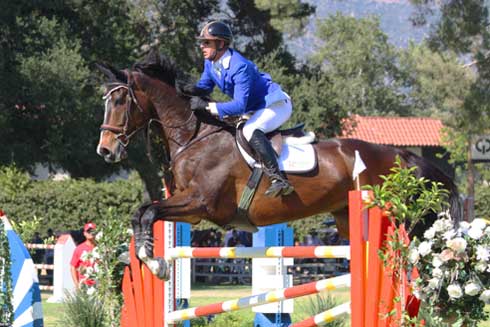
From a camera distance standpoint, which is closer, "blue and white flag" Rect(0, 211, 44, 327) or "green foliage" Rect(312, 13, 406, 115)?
"blue and white flag" Rect(0, 211, 44, 327)

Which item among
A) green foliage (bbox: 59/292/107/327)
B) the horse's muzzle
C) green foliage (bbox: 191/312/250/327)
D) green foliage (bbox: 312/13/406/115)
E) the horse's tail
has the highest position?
green foliage (bbox: 312/13/406/115)

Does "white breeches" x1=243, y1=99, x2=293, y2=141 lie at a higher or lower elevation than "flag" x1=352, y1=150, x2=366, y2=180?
higher

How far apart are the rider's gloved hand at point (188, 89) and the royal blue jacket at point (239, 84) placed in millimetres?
48

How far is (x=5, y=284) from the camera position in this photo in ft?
20.0

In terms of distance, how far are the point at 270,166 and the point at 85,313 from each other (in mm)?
2209

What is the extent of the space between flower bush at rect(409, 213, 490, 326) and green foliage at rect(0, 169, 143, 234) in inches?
664

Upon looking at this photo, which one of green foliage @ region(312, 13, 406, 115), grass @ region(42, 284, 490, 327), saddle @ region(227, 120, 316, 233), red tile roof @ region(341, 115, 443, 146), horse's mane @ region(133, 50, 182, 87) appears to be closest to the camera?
saddle @ region(227, 120, 316, 233)

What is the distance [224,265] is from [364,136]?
3657 centimetres

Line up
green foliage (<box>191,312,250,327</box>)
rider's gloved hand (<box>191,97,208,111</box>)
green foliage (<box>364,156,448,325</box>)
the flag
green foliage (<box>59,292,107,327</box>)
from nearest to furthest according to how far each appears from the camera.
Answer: green foliage (<box>364,156,448,325</box>), the flag, rider's gloved hand (<box>191,97,208,111</box>), green foliage (<box>59,292,107,327</box>), green foliage (<box>191,312,250,327</box>)

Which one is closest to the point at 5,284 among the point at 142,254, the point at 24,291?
the point at 24,291

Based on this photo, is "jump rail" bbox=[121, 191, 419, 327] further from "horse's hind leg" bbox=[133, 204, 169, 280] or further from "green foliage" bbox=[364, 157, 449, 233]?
"horse's hind leg" bbox=[133, 204, 169, 280]

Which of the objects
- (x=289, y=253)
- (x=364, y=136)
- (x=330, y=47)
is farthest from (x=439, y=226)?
(x=330, y=47)

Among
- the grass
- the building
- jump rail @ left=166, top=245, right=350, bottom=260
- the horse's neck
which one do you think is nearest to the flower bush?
jump rail @ left=166, top=245, right=350, bottom=260

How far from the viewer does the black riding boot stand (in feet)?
23.6
